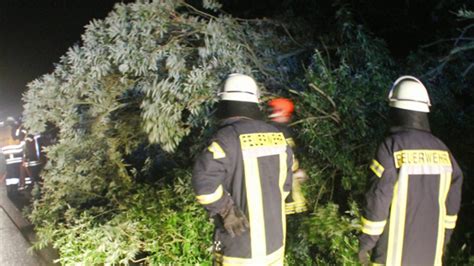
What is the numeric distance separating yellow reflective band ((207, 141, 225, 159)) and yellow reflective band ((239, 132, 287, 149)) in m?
0.13

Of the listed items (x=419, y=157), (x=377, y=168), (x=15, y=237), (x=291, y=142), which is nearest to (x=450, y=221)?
(x=419, y=157)

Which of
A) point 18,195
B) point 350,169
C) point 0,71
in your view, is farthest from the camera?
point 0,71

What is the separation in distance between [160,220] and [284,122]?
163 cm

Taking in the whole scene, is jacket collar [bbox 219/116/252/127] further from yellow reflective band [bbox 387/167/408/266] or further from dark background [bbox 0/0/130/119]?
dark background [bbox 0/0/130/119]

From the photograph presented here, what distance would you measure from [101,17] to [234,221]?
9020 mm

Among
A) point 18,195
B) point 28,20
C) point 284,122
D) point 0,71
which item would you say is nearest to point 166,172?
point 284,122

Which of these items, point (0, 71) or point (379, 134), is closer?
point (379, 134)

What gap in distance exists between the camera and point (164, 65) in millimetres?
4422

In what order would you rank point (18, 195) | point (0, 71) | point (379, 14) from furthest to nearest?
point (0, 71)
point (18, 195)
point (379, 14)

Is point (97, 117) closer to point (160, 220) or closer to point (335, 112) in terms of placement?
point (160, 220)

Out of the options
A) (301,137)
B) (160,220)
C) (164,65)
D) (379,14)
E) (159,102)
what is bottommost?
(160,220)

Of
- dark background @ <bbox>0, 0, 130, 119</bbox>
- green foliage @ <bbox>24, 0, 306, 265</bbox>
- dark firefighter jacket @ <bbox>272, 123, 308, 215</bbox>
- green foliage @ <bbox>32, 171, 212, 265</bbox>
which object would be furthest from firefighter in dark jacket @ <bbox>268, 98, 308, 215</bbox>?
dark background @ <bbox>0, 0, 130, 119</bbox>

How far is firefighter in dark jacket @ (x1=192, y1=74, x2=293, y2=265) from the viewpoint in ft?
8.33

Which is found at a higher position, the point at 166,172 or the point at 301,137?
the point at 301,137
